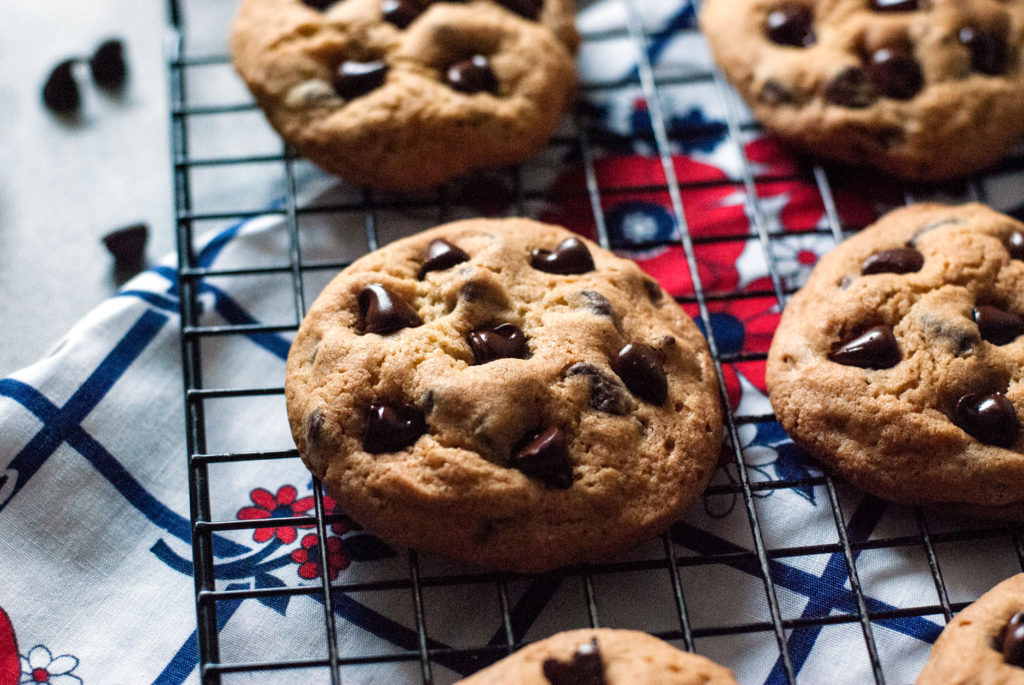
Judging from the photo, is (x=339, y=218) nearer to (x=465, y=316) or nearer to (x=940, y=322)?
(x=465, y=316)

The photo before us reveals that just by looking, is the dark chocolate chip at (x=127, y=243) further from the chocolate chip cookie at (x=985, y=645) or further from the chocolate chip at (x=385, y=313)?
the chocolate chip cookie at (x=985, y=645)

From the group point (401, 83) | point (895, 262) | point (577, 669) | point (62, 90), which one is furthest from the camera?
point (62, 90)

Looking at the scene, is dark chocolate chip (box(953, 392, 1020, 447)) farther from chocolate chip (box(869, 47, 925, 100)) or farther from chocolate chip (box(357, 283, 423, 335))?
chocolate chip (box(357, 283, 423, 335))

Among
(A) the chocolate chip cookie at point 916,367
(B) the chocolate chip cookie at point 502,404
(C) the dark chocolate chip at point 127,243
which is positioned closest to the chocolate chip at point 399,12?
(B) the chocolate chip cookie at point 502,404

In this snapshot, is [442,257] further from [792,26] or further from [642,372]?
[792,26]

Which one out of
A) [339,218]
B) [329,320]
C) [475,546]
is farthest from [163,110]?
[475,546]

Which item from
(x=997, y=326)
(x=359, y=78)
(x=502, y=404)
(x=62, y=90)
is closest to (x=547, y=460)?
(x=502, y=404)

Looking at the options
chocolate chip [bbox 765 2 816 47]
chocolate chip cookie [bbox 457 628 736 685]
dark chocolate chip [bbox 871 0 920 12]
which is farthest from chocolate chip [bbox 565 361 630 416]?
dark chocolate chip [bbox 871 0 920 12]
